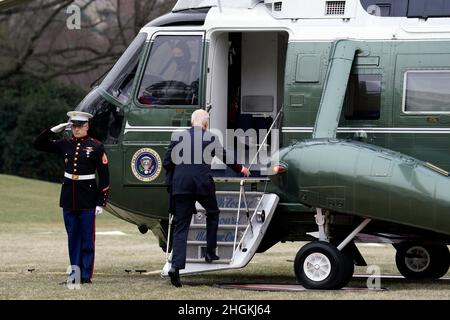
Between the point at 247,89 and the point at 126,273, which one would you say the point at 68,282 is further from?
the point at 247,89

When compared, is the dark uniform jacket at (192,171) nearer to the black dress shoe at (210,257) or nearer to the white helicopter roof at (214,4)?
the black dress shoe at (210,257)

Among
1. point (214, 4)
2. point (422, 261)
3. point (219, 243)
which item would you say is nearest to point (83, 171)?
point (219, 243)

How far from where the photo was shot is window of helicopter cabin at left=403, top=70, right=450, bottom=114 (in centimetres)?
1238

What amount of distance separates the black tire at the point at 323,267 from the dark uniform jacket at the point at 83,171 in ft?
7.52

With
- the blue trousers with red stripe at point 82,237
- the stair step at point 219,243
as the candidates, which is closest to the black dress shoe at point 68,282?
the blue trousers with red stripe at point 82,237

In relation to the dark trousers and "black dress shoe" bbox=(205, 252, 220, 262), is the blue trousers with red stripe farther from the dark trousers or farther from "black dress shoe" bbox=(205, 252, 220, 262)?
"black dress shoe" bbox=(205, 252, 220, 262)

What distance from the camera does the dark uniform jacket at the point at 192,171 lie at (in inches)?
457

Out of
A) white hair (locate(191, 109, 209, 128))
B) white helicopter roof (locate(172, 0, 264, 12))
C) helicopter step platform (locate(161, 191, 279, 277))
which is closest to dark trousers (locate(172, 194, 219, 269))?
helicopter step platform (locate(161, 191, 279, 277))

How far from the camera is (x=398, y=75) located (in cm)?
1256

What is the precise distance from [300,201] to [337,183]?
545 mm

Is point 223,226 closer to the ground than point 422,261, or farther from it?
farther from it

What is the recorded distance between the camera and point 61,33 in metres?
38.9

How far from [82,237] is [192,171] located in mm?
1516
